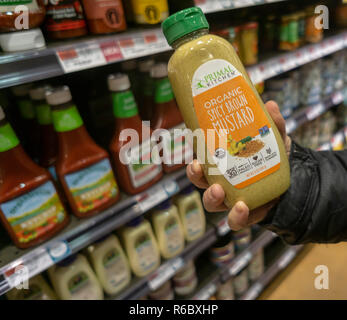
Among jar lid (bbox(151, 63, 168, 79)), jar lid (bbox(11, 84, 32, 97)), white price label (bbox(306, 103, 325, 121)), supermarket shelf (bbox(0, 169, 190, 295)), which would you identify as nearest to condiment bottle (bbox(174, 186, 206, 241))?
supermarket shelf (bbox(0, 169, 190, 295))

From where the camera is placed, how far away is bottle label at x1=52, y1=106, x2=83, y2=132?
780 mm

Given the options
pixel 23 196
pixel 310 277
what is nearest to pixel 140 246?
pixel 23 196

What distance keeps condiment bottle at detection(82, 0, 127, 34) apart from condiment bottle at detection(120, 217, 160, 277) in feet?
2.10

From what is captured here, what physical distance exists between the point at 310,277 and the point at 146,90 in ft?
5.06

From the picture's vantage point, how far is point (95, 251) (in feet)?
3.15

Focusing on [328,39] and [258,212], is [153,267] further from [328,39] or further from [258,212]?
[328,39]

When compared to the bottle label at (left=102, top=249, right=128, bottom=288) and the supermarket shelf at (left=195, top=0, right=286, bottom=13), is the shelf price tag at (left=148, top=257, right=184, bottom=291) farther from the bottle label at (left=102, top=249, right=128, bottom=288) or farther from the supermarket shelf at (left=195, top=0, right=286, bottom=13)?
the supermarket shelf at (left=195, top=0, right=286, bottom=13)

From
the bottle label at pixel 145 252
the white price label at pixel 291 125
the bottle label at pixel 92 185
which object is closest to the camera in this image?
the bottle label at pixel 92 185

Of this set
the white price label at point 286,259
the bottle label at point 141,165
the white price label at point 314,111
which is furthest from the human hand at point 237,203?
the white price label at point 286,259

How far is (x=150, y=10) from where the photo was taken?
86 cm

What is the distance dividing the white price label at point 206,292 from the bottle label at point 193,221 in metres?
0.30

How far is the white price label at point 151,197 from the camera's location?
0.96 metres

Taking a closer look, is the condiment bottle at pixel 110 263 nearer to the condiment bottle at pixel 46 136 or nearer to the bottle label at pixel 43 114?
the condiment bottle at pixel 46 136

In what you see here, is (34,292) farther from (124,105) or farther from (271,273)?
(271,273)
